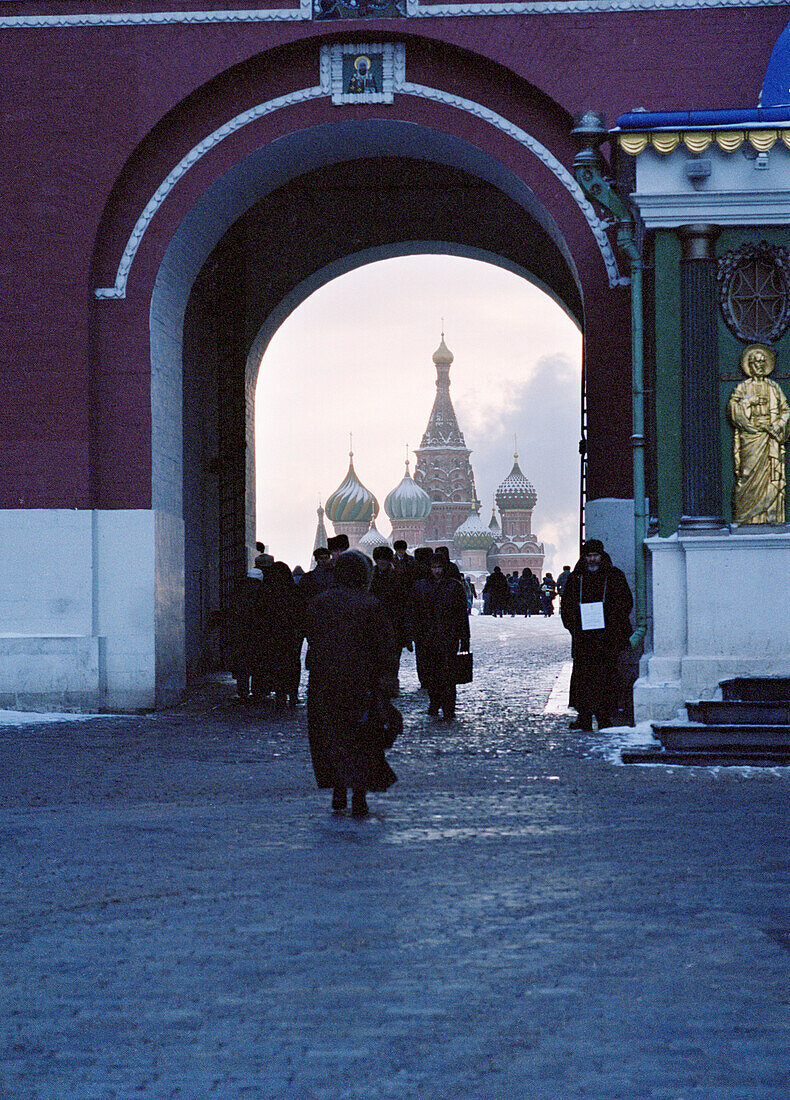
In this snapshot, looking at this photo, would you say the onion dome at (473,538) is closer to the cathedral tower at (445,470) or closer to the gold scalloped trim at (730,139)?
the cathedral tower at (445,470)

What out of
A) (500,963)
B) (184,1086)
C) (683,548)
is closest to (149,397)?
(683,548)

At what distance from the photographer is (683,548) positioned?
11883 mm

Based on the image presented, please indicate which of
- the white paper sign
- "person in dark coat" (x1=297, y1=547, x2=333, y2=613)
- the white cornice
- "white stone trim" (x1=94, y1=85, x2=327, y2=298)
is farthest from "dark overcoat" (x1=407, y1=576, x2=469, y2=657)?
"white stone trim" (x1=94, y1=85, x2=327, y2=298)

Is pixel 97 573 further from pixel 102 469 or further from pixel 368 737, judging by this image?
pixel 368 737

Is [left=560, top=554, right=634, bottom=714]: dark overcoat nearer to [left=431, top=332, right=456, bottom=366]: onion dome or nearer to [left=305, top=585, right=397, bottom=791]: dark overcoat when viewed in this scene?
[left=305, top=585, right=397, bottom=791]: dark overcoat

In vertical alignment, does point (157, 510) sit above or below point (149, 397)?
below

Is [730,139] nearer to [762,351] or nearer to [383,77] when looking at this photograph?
[762,351]

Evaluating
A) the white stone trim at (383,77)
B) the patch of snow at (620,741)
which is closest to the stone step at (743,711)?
the patch of snow at (620,741)

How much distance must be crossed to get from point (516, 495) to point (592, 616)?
9348cm

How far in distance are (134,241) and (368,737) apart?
8232 millimetres

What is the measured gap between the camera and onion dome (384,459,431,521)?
109 m

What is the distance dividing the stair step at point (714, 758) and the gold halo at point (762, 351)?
11.3ft

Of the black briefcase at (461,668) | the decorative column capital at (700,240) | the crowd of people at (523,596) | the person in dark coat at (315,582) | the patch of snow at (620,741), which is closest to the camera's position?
the patch of snow at (620,741)

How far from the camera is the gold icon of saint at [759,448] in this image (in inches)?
469
